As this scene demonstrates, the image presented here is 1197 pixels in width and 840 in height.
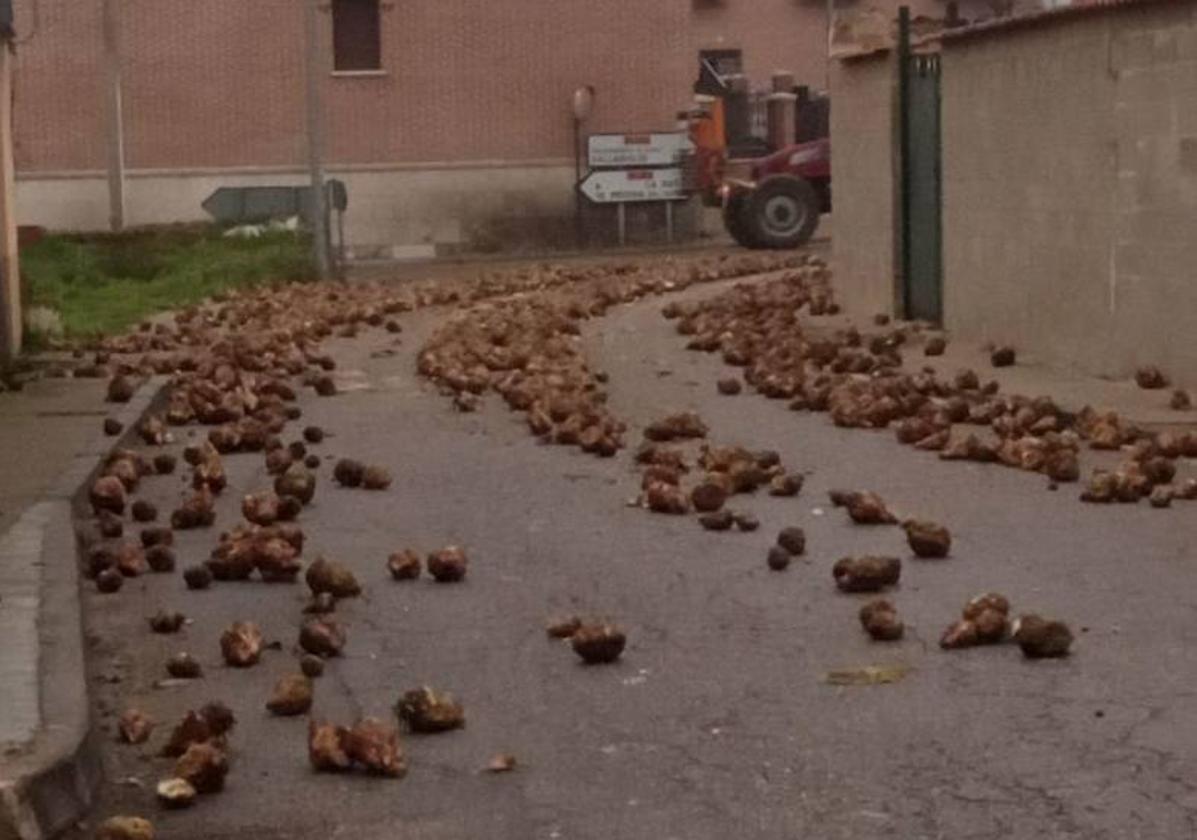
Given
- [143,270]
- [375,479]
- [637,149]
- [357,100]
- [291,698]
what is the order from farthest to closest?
1. [357,100]
2. [637,149]
3. [143,270]
4. [375,479]
5. [291,698]

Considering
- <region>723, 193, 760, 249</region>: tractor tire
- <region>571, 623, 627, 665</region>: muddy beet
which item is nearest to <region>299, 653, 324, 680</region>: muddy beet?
<region>571, 623, 627, 665</region>: muddy beet

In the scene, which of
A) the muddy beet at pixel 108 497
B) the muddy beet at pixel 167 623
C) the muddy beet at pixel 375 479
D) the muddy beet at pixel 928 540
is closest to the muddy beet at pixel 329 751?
the muddy beet at pixel 167 623

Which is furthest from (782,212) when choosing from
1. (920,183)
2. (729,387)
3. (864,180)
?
(729,387)

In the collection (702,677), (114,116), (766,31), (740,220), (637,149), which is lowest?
(702,677)

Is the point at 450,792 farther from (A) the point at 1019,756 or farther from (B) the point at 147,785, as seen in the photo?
(A) the point at 1019,756

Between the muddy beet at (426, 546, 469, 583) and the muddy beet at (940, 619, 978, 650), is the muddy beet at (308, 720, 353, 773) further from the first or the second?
the muddy beet at (426, 546, 469, 583)

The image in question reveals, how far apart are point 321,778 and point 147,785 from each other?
0.44 m

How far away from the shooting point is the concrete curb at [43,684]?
20.4ft

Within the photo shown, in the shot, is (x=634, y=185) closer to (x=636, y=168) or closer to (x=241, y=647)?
(x=636, y=168)

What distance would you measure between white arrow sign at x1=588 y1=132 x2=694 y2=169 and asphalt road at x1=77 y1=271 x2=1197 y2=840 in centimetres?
3173

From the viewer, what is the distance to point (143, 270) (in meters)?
34.2

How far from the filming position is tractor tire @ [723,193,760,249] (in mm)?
40719

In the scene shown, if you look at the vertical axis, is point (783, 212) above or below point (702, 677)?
above

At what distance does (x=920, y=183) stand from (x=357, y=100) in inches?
995
